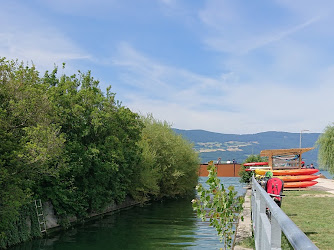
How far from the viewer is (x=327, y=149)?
45688 millimetres

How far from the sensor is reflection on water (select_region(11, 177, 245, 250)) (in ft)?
60.1

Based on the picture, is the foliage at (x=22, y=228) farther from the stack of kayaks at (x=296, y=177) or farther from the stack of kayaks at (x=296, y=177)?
the stack of kayaks at (x=296, y=177)

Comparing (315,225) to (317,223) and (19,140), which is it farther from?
(19,140)

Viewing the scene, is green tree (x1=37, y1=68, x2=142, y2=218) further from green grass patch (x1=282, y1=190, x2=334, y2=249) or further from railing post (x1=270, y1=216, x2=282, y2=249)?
railing post (x1=270, y1=216, x2=282, y2=249)

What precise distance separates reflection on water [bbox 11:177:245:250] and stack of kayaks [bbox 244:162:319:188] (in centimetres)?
861

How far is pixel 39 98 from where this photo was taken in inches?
717

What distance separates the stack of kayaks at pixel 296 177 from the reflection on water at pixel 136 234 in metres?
8.61

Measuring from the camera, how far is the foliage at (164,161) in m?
37.0

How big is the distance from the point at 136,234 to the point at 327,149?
30722 millimetres

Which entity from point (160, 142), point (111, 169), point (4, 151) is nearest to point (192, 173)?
point (160, 142)

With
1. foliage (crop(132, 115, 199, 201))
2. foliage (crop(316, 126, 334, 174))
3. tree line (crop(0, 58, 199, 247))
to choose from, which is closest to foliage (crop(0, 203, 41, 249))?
tree line (crop(0, 58, 199, 247))

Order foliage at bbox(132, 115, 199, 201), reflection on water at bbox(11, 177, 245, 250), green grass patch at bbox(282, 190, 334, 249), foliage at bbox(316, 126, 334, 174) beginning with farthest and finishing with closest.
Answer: foliage at bbox(316, 126, 334, 174) < foliage at bbox(132, 115, 199, 201) < reflection on water at bbox(11, 177, 245, 250) < green grass patch at bbox(282, 190, 334, 249)

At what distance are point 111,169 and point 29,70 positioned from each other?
9.05 m

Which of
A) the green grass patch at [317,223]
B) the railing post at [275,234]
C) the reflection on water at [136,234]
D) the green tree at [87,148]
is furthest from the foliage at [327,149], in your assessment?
the railing post at [275,234]
